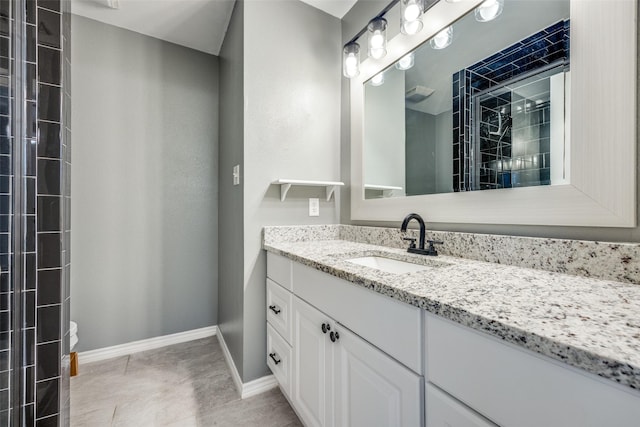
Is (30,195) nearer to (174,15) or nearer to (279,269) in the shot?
(279,269)

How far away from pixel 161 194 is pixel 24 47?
1.36 meters

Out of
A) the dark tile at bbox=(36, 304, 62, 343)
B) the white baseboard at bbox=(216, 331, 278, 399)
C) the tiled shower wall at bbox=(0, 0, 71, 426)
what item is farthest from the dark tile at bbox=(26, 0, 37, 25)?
the white baseboard at bbox=(216, 331, 278, 399)

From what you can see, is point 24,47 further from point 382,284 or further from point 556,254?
point 556,254

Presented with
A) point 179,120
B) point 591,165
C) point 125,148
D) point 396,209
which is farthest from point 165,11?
point 591,165

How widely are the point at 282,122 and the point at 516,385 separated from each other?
1581 mm

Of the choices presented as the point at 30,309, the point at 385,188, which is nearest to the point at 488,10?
the point at 385,188

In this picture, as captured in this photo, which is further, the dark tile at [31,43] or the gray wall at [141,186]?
the gray wall at [141,186]

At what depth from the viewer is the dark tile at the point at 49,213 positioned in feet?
3.25

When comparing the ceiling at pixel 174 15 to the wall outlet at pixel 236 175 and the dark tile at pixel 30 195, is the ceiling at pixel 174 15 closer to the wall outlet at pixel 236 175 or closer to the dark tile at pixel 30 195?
the wall outlet at pixel 236 175

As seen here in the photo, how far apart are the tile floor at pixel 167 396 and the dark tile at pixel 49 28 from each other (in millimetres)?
1748

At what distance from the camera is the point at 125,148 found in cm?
200

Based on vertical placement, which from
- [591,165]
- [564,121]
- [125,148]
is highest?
[125,148]

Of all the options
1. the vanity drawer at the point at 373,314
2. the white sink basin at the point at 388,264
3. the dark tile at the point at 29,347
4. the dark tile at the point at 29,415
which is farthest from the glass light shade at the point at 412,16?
the dark tile at the point at 29,415

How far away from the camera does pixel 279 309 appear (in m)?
1.41
